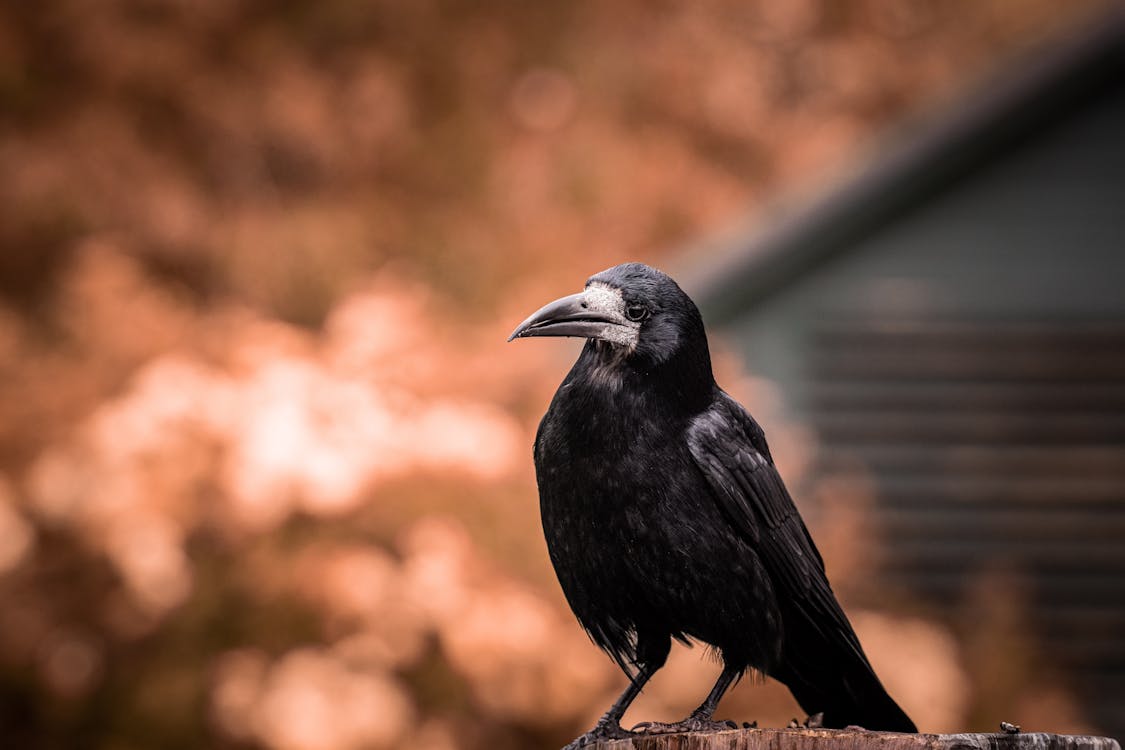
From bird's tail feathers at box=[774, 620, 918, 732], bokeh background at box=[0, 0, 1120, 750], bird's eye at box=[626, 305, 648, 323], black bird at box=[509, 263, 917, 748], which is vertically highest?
bokeh background at box=[0, 0, 1120, 750]

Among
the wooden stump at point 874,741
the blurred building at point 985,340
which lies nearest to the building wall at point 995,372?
the blurred building at point 985,340

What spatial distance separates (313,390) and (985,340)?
11.4ft

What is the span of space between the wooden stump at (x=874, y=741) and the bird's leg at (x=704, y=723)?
0.41 ft

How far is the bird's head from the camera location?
2.34 meters

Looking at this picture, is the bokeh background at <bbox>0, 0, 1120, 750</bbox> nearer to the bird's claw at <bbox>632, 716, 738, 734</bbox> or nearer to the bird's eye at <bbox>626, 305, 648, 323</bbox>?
the bird's claw at <bbox>632, 716, 738, 734</bbox>

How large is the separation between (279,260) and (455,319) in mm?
981

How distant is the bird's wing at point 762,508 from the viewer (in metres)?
2.44

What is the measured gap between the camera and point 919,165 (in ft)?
21.6

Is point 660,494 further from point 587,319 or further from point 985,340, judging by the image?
point 985,340

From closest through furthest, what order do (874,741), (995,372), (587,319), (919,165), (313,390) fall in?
(874,741) < (587,319) < (313,390) < (919,165) < (995,372)

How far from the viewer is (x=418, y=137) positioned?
773 centimetres

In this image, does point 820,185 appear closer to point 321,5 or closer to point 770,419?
point 770,419

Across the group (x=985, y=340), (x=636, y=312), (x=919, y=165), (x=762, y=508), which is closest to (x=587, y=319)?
(x=636, y=312)

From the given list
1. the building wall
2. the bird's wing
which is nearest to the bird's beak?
the bird's wing
